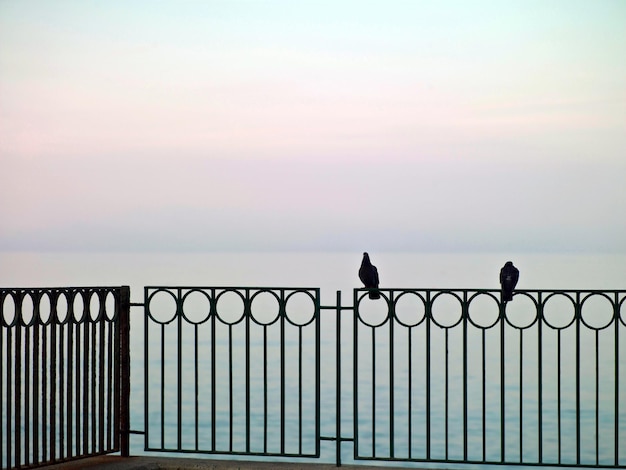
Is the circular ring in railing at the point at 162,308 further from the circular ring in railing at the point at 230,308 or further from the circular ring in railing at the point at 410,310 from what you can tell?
the circular ring in railing at the point at 410,310

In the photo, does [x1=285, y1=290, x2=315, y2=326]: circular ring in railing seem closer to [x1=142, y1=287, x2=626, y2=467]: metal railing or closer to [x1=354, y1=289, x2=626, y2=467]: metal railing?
[x1=142, y1=287, x2=626, y2=467]: metal railing

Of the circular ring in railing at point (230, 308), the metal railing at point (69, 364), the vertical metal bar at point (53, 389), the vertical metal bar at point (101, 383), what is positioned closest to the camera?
the metal railing at point (69, 364)

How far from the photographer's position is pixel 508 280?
6031mm

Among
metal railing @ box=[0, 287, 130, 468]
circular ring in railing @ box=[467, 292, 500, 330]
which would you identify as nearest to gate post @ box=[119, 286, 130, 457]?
metal railing @ box=[0, 287, 130, 468]

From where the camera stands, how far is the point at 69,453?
241 inches

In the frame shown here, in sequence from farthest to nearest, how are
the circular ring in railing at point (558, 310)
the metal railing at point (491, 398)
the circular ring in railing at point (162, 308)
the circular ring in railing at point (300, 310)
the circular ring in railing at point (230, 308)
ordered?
the circular ring in railing at point (558, 310) < the circular ring in railing at point (230, 308) < the circular ring in railing at point (300, 310) < the circular ring in railing at point (162, 308) < the metal railing at point (491, 398)

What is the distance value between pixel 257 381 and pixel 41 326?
15221mm

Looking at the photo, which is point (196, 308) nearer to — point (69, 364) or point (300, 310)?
point (300, 310)

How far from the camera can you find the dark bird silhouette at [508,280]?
5.99m

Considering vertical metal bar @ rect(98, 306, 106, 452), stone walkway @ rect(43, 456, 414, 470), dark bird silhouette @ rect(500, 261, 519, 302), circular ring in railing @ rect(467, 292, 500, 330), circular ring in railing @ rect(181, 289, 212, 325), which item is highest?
dark bird silhouette @ rect(500, 261, 519, 302)

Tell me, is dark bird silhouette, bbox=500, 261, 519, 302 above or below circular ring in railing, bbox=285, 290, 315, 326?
above

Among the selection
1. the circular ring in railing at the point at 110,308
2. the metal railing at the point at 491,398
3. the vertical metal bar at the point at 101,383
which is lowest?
the metal railing at the point at 491,398

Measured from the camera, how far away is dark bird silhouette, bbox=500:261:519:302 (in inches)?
236

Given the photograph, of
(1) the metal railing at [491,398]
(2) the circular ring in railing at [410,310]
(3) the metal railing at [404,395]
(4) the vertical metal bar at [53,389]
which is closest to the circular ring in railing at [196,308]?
(3) the metal railing at [404,395]
